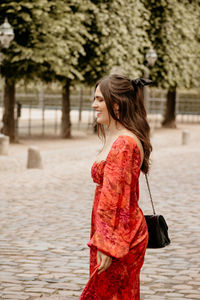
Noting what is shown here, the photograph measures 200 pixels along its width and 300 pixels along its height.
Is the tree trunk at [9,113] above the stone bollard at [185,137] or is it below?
above

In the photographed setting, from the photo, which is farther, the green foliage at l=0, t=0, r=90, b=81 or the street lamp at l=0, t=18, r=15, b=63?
the green foliage at l=0, t=0, r=90, b=81

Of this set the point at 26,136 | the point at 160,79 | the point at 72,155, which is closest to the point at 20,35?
the point at 72,155

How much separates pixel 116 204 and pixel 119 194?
49 mm

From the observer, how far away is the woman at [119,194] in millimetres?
3311

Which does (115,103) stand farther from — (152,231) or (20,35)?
(20,35)

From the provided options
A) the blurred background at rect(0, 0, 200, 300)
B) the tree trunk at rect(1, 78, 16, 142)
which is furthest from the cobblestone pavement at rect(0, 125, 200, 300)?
the tree trunk at rect(1, 78, 16, 142)

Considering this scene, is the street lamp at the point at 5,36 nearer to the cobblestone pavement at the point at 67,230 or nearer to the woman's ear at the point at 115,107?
the cobblestone pavement at the point at 67,230

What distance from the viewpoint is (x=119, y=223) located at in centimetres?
334

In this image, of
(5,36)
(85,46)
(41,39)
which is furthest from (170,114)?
(5,36)

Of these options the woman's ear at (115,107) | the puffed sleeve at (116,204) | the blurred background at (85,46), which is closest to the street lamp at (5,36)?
the blurred background at (85,46)

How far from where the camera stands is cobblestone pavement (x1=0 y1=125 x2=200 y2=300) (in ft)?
18.9

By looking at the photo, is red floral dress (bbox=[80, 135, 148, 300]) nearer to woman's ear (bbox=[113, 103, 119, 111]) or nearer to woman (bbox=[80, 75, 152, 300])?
woman (bbox=[80, 75, 152, 300])

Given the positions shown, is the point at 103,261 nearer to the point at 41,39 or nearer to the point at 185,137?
the point at 41,39

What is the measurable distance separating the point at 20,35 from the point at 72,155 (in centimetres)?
436
